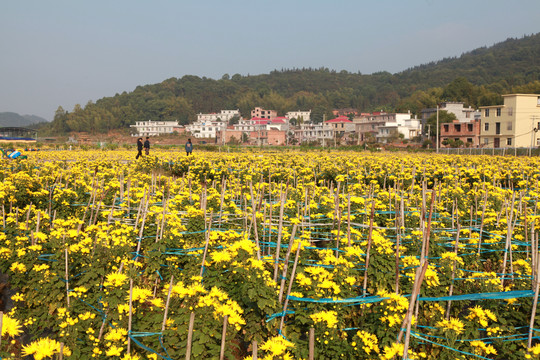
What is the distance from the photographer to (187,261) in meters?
7.00

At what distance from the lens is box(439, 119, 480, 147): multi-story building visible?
65125 millimetres

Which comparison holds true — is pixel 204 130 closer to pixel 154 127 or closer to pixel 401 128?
pixel 154 127

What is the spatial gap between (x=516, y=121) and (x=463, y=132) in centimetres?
1088

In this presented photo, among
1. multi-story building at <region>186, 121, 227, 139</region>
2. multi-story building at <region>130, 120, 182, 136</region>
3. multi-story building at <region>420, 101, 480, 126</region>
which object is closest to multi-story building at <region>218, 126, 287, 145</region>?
multi-story building at <region>186, 121, 227, 139</region>

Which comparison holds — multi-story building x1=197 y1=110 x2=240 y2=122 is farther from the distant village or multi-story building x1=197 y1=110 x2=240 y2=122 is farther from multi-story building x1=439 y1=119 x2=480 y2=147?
multi-story building x1=439 y1=119 x2=480 y2=147

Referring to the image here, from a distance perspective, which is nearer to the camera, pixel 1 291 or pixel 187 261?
pixel 187 261

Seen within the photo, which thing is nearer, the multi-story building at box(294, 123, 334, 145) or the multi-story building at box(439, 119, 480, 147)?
the multi-story building at box(439, 119, 480, 147)

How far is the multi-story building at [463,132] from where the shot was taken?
65125mm

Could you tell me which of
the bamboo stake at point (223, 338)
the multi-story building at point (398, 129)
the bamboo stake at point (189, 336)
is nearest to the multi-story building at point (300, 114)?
the multi-story building at point (398, 129)

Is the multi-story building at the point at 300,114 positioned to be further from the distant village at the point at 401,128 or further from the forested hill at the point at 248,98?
the forested hill at the point at 248,98

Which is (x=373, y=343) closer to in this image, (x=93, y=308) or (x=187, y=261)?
(x=187, y=261)

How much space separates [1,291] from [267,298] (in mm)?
5526

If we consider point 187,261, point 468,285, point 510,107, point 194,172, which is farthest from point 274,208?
point 510,107

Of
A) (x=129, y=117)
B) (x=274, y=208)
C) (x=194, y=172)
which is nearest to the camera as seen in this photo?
(x=274, y=208)
